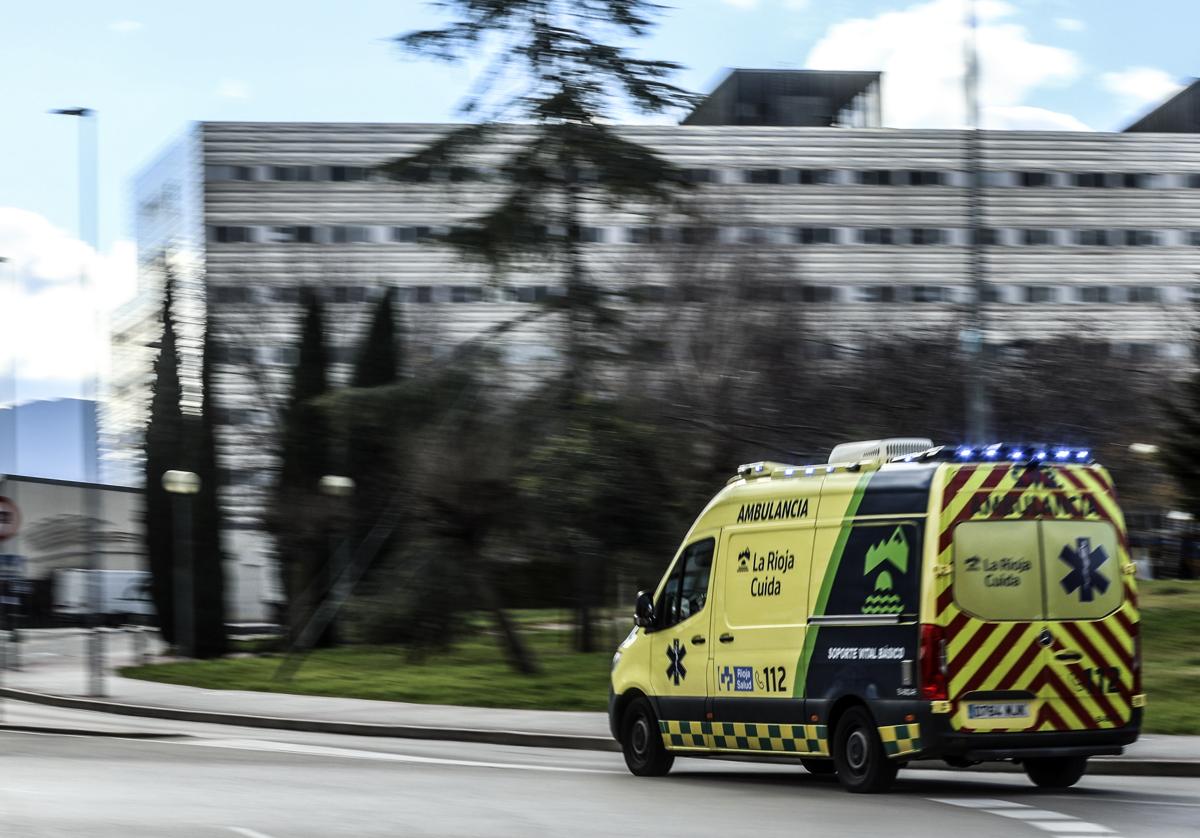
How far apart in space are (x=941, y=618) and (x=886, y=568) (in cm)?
61

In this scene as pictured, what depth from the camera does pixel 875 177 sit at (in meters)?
87.3

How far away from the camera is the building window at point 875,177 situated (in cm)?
8723

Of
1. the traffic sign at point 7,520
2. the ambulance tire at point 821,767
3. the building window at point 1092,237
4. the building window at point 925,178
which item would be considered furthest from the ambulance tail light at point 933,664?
the building window at point 1092,237

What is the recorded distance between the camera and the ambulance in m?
12.1

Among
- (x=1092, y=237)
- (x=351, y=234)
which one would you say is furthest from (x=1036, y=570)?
(x=1092, y=237)

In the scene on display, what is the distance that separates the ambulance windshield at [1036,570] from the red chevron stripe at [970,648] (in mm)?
88

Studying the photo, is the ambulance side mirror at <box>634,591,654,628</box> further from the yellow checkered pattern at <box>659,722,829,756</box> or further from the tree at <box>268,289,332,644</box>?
the tree at <box>268,289,332,644</box>

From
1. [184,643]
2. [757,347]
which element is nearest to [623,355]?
[757,347]

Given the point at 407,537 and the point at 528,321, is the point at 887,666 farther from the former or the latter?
the point at 407,537

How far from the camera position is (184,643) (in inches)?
1642

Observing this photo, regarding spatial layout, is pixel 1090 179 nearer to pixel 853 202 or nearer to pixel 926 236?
pixel 926 236

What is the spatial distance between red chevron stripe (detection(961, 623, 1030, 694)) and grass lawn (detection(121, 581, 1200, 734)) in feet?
20.4

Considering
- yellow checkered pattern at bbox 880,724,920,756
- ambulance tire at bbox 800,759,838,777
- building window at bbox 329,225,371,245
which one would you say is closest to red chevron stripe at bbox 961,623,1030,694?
yellow checkered pattern at bbox 880,724,920,756

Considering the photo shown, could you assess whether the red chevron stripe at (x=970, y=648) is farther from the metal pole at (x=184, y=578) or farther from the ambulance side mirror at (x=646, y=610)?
the metal pole at (x=184, y=578)
